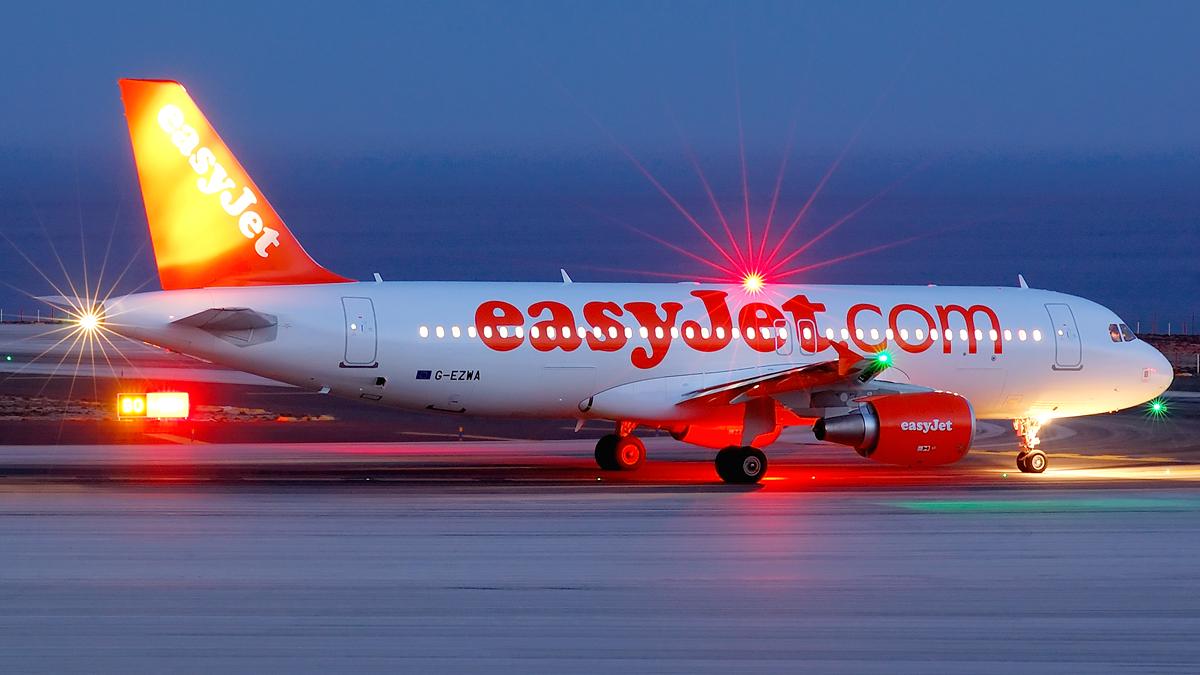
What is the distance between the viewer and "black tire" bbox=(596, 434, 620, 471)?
27844 mm

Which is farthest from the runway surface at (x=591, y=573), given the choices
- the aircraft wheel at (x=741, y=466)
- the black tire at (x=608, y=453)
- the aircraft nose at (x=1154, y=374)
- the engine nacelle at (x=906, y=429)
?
the aircraft nose at (x=1154, y=374)

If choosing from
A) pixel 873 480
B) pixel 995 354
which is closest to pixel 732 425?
pixel 873 480

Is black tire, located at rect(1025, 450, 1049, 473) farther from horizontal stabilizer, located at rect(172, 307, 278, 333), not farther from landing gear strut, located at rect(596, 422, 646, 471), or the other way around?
horizontal stabilizer, located at rect(172, 307, 278, 333)

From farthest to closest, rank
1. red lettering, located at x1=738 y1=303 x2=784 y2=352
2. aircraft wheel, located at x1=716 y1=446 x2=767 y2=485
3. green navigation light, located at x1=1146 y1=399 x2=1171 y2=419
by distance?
green navigation light, located at x1=1146 y1=399 x2=1171 y2=419
red lettering, located at x1=738 y1=303 x2=784 y2=352
aircraft wheel, located at x1=716 y1=446 x2=767 y2=485

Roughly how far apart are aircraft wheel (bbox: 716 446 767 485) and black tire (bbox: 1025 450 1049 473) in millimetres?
5604

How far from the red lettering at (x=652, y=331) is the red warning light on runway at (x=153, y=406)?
1623cm

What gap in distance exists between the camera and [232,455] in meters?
30.1

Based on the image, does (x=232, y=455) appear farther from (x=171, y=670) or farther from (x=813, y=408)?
(x=171, y=670)

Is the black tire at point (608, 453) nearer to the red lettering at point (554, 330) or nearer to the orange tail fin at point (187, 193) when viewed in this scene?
the red lettering at point (554, 330)

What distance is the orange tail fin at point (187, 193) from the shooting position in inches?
991

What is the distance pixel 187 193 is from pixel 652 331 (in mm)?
7713

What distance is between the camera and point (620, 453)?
2780 cm

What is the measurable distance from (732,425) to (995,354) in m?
5.39

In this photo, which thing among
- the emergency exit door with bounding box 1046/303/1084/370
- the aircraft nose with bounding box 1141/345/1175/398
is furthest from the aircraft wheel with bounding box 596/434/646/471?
the aircraft nose with bounding box 1141/345/1175/398
